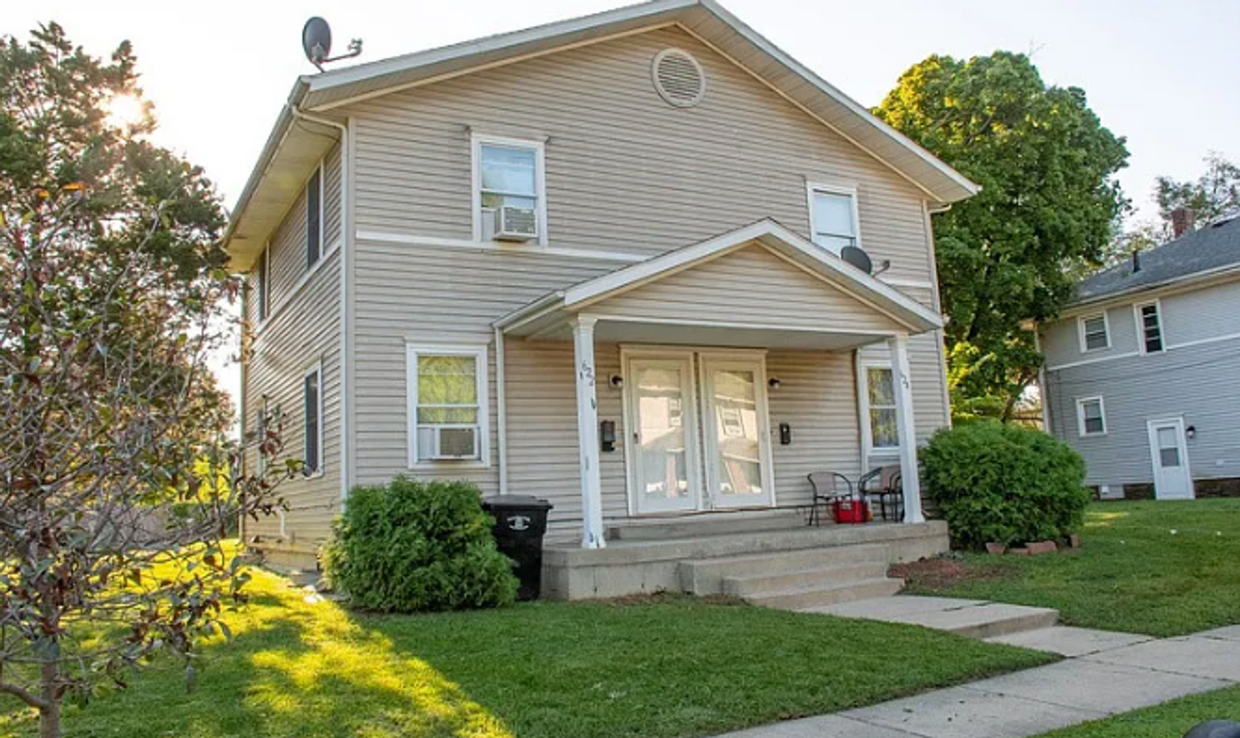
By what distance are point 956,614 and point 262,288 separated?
1187cm

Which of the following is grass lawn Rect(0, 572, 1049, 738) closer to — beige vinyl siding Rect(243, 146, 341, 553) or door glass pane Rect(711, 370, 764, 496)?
beige vinyl siding Rect(243, 146, 341, 553)

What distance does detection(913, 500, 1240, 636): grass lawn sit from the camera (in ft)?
25.3

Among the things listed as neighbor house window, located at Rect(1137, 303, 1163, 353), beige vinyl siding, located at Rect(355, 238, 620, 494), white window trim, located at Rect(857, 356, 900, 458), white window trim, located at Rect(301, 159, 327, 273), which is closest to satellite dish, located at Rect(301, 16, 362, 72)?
white window trim, located at Rect(301, 159, 327, 273)

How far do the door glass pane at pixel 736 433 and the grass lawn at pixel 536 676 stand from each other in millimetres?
4196

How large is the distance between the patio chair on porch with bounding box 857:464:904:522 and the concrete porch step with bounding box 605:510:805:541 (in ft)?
3.33

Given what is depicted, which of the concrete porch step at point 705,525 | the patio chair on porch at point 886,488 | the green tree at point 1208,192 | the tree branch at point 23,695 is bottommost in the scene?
the tree branch at point 23,695

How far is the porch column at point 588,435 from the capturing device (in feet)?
31.1

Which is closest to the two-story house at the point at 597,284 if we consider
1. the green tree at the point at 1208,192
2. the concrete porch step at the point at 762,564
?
the concrete porch step at the point at 762,564

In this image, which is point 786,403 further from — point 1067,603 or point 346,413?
point 346,413

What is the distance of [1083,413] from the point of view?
26219 millimetres

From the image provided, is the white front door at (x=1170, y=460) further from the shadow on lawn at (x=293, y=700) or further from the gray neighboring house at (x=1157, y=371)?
the shadow on lawn at (x=293, y=700)

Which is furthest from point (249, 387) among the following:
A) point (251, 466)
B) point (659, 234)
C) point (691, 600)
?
point (691, 600)

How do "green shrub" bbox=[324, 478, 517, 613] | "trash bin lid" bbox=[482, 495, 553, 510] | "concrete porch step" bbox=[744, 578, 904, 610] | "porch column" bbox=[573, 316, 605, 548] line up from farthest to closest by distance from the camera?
"porch column" bbox=[573, 316, 605, 548] → "trash bin lid" bbox=[482, 495, 553, 510] → "concrete porch step" bbox=[744, 578, 904, 610] → "green shrub" bbox=[324, 478, 517, 613]

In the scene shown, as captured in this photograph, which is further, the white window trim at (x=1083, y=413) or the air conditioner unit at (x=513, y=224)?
the white window trim at (x=1083, y=413)
